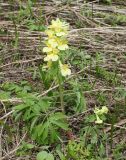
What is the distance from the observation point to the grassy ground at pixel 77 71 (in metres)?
2.62

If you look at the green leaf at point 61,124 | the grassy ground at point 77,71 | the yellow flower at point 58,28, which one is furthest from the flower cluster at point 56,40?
the grassy ground at point 77,71

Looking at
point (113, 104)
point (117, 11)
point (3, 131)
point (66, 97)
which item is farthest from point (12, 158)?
point (117, 11)

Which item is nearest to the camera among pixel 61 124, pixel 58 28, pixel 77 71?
pixel 58 28

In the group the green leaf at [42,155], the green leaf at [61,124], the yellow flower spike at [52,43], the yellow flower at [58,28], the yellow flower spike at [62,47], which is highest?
the yellow flower at [58,28]

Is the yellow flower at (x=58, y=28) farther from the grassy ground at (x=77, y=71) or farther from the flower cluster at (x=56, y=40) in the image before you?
the grassy ground at (x=77, y=71)

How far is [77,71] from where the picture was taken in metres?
3.28

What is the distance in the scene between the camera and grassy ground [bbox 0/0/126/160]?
2623 mm

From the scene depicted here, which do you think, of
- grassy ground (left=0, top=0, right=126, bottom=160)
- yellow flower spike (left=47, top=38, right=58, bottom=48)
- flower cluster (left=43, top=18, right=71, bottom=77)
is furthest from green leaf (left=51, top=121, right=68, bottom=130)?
yellow flower spike (left=47, top=38, right=58, bottom=48)

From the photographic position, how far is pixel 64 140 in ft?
8.77

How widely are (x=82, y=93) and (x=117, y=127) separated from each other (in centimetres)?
33

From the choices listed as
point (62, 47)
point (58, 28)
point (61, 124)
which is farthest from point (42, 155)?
point (58, 28)

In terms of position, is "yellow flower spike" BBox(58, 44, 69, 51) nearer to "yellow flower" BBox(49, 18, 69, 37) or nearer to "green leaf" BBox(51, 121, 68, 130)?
"yellow flower" BBox(49, 18, 69, 37)

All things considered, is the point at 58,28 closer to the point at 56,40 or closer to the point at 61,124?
the point at 56,40

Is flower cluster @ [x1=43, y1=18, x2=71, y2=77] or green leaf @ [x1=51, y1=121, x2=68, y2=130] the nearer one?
flower cluster @ [x1=43, y1=18, x2=71, y2=77]
